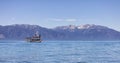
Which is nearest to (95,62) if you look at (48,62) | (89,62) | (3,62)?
(89,62)

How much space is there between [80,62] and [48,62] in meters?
6.08

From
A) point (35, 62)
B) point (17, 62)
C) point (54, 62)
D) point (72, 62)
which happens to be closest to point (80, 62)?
point (72, 62)

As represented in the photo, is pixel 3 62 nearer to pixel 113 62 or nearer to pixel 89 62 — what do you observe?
pixel 89 62

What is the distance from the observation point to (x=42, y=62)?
2068 inches

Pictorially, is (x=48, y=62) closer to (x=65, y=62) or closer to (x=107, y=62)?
(x=65, y=62)

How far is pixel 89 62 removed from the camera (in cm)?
5162

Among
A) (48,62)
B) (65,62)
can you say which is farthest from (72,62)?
(48,62)

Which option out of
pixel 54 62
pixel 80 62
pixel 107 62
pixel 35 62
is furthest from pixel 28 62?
pixel 107 62

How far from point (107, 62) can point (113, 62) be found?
1144 millimetres

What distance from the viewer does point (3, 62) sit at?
50.3m

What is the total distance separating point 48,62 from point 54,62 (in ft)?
4.37

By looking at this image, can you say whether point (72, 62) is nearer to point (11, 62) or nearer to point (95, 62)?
point (95, 62)

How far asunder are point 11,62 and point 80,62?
1244 cm

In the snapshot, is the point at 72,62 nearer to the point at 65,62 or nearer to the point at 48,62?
the point at 65,62
